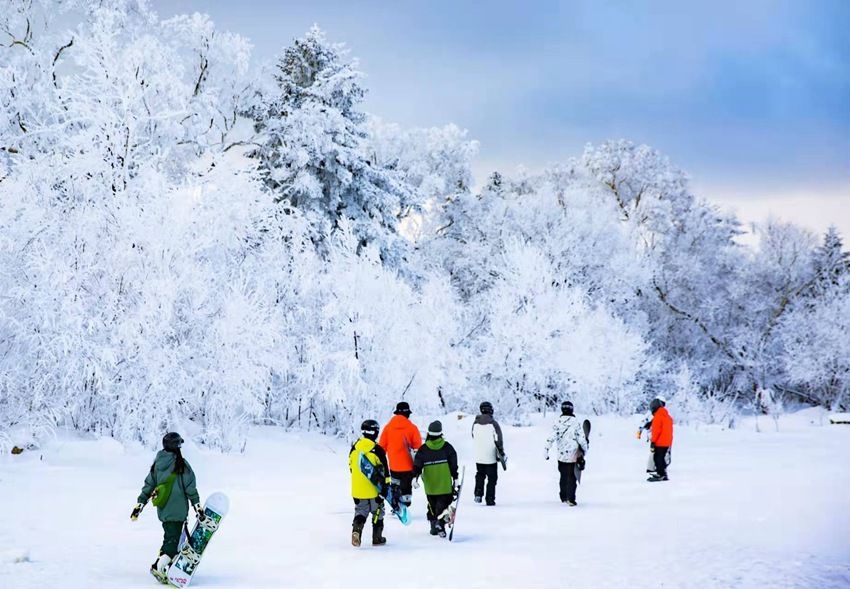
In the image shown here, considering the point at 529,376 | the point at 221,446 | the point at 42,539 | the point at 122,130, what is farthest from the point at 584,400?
the point at 42,539

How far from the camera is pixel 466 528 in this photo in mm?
12094

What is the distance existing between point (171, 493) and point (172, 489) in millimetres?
44

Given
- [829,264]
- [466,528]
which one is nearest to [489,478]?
[466,528]

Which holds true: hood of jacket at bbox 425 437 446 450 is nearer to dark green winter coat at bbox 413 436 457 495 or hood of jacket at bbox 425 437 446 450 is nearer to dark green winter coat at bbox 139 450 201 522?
dark green winter coat at bbox 413 436 457 495

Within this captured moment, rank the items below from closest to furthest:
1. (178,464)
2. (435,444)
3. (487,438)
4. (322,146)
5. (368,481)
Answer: (178,464) < (368,481) < (435,444) < (487,438) < (322,146)

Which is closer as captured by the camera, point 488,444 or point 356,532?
point 356,532

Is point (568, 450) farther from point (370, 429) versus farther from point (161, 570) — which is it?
point (161, 570)

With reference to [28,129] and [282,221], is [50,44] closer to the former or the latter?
[28,129]

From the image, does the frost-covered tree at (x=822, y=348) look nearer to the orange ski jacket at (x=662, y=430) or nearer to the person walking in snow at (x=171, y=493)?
the orange ski jacket at (x=662, y=430)

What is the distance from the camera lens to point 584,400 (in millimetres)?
36406

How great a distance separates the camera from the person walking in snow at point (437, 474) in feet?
37.0

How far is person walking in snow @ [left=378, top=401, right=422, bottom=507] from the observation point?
11734 mm

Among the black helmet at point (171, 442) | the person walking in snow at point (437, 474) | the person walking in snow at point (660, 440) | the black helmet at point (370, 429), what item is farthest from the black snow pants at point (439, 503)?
the person walking in snow at point (660, 440)

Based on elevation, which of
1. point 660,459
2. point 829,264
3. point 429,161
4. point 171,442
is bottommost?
point 660,459
